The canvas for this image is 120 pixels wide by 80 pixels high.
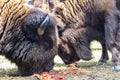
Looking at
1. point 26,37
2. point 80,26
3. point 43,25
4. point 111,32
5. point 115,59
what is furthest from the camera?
point 80,26

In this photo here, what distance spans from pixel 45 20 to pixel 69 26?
248cm

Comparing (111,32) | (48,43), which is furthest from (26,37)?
(111,32)

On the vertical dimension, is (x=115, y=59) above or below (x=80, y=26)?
below

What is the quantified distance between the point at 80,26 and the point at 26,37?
2.50 meters

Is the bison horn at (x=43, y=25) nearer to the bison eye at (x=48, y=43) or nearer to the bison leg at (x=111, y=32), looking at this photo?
the bison eye at (x=48, y=43)

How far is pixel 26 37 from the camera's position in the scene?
27.0 feet

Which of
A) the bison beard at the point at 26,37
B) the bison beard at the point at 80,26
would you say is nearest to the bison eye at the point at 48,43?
the bison beard at the point at 26,37

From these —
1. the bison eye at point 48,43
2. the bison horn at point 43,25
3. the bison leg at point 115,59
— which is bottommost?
the bison leg at point 115,59

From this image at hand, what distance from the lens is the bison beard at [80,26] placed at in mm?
10180

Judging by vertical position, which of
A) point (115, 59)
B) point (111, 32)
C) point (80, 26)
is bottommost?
point (115, 59)

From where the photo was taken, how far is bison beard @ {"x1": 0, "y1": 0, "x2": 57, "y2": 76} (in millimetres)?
8153

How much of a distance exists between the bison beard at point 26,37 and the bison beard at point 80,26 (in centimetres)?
185

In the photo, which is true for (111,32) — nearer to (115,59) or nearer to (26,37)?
(115,59)

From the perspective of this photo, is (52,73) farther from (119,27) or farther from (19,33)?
(119,27)
